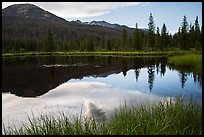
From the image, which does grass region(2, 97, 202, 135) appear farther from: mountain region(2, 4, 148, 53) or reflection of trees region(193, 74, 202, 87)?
mountain region(2, 4, 148, 53)

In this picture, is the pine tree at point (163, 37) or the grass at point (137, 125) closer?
the grass at point (137, 125)

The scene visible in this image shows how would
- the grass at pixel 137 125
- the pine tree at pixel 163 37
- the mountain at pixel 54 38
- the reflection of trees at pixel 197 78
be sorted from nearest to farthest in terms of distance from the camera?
the grass at pixel 137 125 → the reflection of trees at pixel 197 78 → the pine tree at pixel 163 37 → the mountain at pixel 54 38

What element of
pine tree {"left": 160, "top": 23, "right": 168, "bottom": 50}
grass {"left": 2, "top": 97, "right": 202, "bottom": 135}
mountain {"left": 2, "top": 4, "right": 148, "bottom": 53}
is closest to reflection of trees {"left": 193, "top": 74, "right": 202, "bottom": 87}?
grass {"left": 2, "top": 97, "right": 202, "bottom": 135}

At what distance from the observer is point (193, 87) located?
1667 cm

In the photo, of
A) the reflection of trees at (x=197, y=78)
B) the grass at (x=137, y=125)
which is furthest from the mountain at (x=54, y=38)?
the grass at (x=137, y=125)

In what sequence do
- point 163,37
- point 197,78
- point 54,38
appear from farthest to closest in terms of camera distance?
point 54,38, point 163,37, point 197,78

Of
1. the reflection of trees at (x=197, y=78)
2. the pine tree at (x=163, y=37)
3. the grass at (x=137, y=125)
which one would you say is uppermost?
the pine tree at (x=163, y=37)

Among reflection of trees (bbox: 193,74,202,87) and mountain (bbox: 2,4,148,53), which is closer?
reflection of trees (bbox: 193,74,202,87)

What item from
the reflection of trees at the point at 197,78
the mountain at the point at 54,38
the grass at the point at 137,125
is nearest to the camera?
the grass at the point at 137,125

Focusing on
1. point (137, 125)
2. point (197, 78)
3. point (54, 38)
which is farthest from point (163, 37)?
point (54, 38)

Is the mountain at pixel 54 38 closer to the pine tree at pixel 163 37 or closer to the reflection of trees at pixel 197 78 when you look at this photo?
the pine tree at pixel 163 37

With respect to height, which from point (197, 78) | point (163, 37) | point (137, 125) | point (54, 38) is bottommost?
point (197, 78)

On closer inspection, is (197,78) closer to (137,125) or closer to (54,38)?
(137,125)

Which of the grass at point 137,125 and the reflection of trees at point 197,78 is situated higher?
the grass at point 137,125
